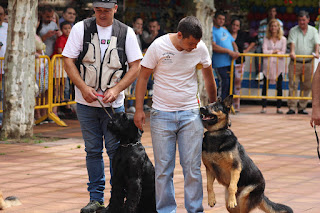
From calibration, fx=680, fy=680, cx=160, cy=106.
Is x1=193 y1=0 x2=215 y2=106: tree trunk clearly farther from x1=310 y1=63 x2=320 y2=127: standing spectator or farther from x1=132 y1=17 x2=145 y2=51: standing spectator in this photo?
x1=310 y1=63 x2=320 y2=127: standing spectator

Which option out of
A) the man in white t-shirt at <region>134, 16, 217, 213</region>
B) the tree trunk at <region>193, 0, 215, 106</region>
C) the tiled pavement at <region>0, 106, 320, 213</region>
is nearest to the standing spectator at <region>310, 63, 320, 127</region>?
the man in white t-shirt at <region>134, 16, 217, 213</region>

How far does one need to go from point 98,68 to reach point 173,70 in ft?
2.77

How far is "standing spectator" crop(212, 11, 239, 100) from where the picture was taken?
49.4ft

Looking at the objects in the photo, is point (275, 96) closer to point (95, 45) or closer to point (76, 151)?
point (76, 151)

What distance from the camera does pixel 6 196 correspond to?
7.02 metres

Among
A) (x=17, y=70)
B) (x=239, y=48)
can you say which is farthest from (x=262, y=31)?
(x=17, y=70)

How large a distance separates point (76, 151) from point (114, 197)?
4060 millimetres

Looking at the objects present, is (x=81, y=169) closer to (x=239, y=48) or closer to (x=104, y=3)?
(x=104, y=3)

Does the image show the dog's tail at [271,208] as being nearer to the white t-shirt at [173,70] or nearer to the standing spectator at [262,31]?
the white t-shirt at [173,70]

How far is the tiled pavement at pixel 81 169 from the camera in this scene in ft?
22.8

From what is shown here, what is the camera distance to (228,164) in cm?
580

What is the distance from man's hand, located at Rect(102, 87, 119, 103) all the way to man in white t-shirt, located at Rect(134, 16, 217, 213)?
34cm

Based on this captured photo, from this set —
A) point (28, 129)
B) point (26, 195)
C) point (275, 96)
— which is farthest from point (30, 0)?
point (275, 96)

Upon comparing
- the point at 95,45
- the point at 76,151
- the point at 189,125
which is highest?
the point at 95,45
